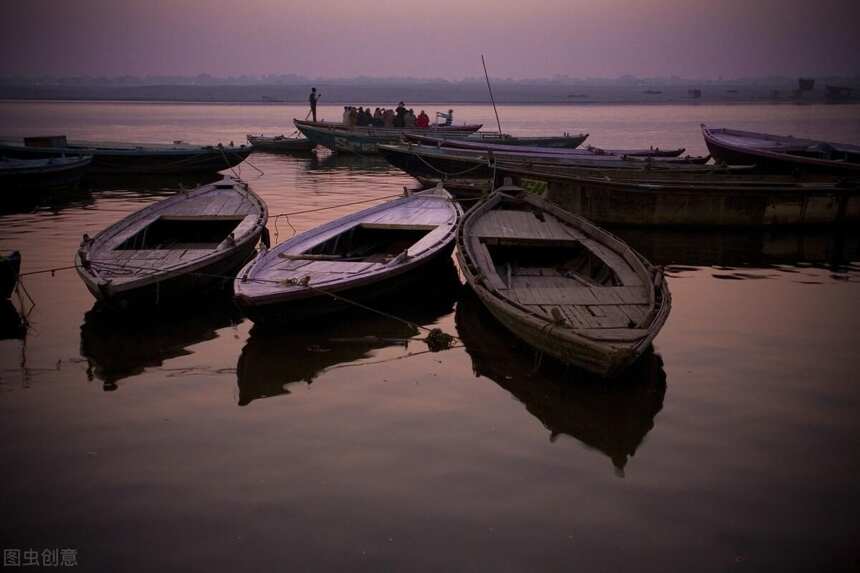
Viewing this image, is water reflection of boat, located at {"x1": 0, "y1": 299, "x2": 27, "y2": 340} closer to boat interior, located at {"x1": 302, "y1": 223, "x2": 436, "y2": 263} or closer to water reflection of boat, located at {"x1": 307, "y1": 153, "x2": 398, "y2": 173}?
boat interior, located at {"x1": 302, "y1": 223, "x2": 436, "y2": 263}

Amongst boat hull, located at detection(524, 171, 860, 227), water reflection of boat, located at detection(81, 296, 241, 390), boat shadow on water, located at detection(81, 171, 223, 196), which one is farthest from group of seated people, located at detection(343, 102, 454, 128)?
water reflection of boat, located at detection(81, 296, 241, 390)

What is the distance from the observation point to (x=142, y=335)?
925 cm

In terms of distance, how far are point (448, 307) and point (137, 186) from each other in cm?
1791

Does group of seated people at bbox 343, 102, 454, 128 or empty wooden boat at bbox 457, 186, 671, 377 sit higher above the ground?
group of seated people at bbox 343, 102, 454, 128

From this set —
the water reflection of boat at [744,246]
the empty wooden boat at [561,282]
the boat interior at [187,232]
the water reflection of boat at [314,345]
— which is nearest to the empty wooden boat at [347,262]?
the water reflection of boat at [314,345]

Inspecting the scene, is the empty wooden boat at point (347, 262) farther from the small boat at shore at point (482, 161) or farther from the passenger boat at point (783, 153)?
the passenger boat at point (783, 153)

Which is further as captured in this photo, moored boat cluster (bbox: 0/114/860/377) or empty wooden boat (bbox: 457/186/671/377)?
moored boat cluster (bbox: 0/114/860/377)

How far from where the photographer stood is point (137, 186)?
79.7 ft

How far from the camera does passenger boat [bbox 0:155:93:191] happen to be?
19.7 meters

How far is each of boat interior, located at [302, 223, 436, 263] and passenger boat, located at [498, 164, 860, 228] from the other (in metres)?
5.69

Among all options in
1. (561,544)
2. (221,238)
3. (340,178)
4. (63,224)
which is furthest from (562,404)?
(340,178)

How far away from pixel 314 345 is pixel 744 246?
11243 mm

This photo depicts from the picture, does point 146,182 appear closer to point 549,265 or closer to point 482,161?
point 482,161

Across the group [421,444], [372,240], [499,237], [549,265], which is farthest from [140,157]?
[421,444]
